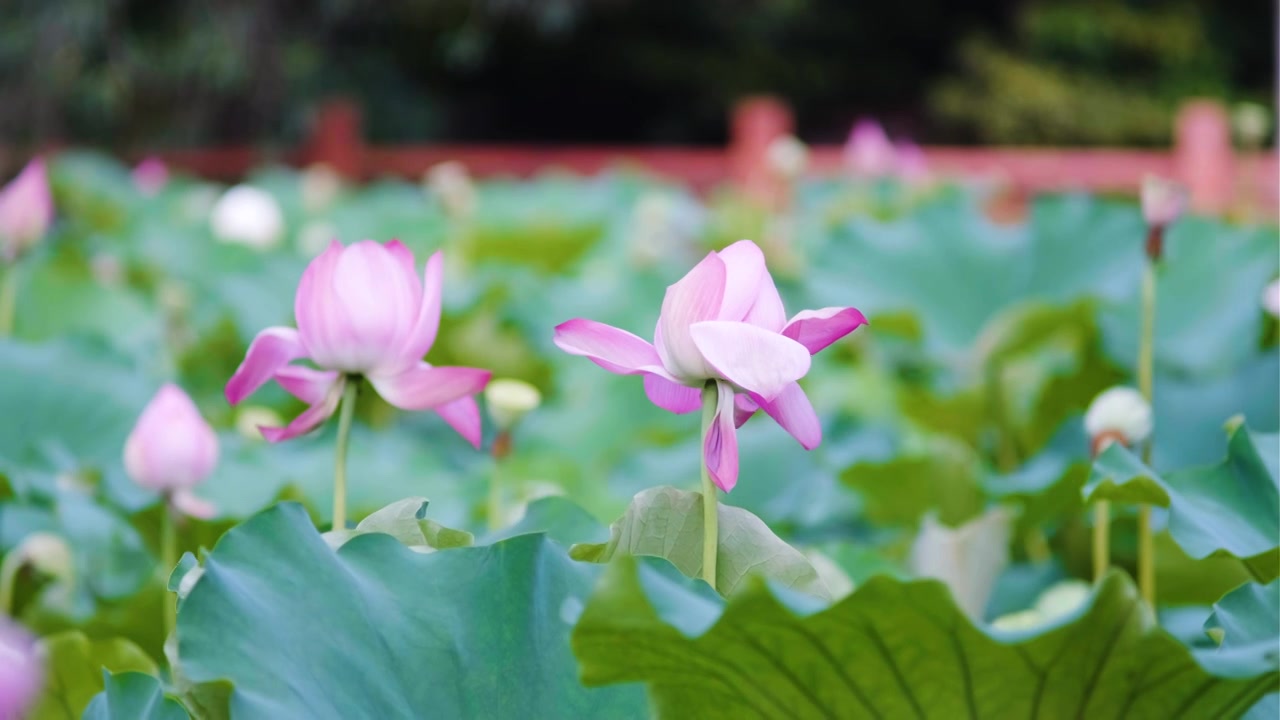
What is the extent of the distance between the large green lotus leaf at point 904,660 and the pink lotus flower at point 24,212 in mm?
1029

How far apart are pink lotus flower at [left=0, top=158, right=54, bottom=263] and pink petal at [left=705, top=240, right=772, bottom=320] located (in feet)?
3.20

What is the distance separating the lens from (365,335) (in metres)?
0.61

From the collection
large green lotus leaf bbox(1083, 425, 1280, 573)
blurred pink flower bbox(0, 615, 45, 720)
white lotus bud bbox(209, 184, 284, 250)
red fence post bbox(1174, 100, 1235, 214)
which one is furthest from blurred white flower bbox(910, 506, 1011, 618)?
red fence post bbox(1174, 100, 1235, 214)

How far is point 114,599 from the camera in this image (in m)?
0.94

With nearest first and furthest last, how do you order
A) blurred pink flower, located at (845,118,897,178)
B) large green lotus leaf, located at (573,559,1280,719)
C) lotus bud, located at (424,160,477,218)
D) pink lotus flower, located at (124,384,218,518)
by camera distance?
1. large green lotus leaf, located at (573,559,1280,719)
2. pink lotus flower, located at (124,384,218,518)
3. lotus bud, located at (424,160,477,218)
4. blurred pink flower, located at (845,118,897,178)

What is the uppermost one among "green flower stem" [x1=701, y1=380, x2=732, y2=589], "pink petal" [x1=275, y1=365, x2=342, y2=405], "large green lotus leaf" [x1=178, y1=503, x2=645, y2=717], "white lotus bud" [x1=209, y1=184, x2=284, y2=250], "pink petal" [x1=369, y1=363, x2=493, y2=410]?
"green flower stem" [x1=701, y1=380, x2=732, y2=589]

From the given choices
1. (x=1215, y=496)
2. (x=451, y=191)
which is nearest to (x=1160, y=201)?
(x=1215, y=496)

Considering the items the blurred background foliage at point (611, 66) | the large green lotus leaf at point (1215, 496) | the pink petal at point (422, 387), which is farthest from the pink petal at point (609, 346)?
the blurred background foliage at point (611, 66)

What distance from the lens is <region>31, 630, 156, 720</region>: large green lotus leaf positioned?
2.16 ft

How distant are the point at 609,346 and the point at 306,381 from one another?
19cm

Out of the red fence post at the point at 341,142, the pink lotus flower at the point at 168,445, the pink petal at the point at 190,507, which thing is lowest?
the red fence post at the point at 341,142

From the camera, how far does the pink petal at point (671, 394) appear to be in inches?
21.6

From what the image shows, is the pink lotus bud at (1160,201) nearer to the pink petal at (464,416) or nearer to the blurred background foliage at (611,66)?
the pink petal at (464,416)

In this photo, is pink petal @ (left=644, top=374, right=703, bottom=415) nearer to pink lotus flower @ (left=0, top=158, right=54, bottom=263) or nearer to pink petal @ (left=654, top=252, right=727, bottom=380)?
pink petal @ (left=654, top=252, right=727, bottom=380)
